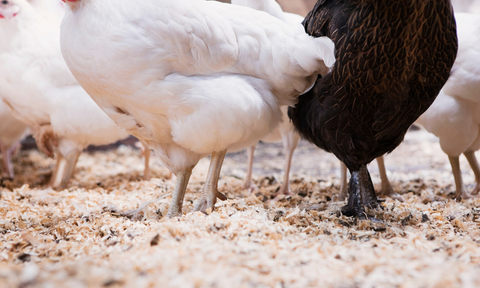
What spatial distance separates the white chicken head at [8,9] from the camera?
2998 mm

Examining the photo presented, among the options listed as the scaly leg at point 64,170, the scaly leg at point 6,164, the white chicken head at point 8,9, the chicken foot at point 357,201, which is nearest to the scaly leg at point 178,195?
the chicken foot at point 357,201

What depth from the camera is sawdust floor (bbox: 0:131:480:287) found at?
1093mm

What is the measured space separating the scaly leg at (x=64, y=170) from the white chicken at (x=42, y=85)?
6.5 inches

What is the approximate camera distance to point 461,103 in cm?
247

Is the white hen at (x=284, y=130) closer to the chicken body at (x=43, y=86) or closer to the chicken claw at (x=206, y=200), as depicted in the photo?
the chicken claw at (x=206, y=200)

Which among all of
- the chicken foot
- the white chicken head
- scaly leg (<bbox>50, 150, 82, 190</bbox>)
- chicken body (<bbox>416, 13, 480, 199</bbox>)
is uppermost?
the white chicken head

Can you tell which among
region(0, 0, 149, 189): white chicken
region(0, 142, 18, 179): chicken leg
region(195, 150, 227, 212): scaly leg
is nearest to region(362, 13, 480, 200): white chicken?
region(195, 150, 227, 212): scaly leg

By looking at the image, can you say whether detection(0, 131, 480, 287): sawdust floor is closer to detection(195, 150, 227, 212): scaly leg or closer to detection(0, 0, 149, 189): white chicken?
detection(195, 150, 227, 212): scaly leg

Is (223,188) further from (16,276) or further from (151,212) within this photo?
(16,276)

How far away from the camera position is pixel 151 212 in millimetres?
2225

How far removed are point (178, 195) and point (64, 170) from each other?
1601mm

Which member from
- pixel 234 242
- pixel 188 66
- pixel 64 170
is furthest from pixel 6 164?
pixel 234 242

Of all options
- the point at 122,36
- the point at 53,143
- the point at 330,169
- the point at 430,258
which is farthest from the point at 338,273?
the point at 330,169

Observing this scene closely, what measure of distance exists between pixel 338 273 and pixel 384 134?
96 centimetres
